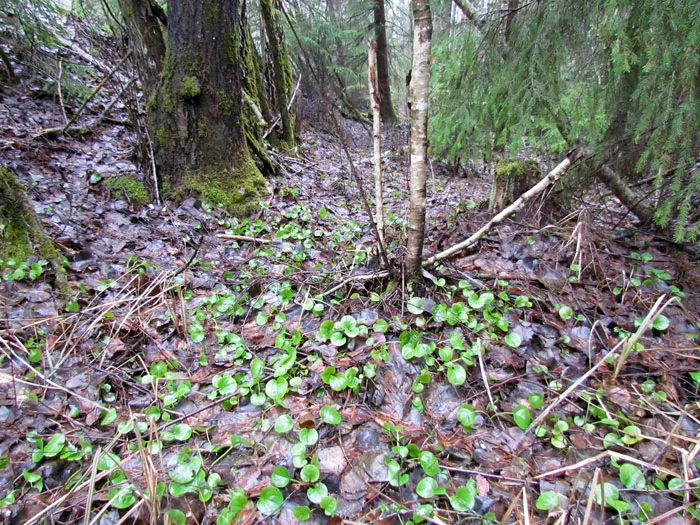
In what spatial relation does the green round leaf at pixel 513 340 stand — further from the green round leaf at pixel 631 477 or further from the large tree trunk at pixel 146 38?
the large tree trunk at pixel 146 38

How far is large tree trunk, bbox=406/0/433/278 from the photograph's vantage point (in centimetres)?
172

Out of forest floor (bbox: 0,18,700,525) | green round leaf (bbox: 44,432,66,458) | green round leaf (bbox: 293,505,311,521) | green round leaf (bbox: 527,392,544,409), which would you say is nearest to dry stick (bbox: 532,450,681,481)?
forest floor (bbox: 0,18,700,525)

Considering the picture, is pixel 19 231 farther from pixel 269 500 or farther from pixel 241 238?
pixel 269 500

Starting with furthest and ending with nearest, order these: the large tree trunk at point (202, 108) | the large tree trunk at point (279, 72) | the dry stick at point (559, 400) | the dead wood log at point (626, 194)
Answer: the large tree trunk at point (279, 72) < the large tree trunk at point (202, 108) < the dead wood log at point (626, 194) < the dry stick at point (559, 400)

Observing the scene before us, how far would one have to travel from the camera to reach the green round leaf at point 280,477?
4.49 feet

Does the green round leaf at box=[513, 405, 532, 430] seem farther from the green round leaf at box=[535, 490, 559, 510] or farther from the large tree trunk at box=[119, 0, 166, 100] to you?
the large tree trunk at box=[119, 0, 166, 100]

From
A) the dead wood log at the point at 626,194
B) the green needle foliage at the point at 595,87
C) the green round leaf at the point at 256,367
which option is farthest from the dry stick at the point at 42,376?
the dead wood log at the point at 626,194

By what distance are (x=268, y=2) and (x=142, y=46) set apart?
309 centimetres

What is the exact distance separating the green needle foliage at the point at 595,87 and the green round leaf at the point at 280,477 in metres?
2.40

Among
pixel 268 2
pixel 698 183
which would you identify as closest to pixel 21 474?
pixel 698 183

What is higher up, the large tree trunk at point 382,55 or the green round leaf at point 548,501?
the large tree trunk at point 382,55

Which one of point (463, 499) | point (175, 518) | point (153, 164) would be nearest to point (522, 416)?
point (463, 499)

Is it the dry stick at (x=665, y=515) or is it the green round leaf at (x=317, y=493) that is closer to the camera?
the dry stick at (x=665, y=515)

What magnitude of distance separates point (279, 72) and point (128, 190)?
394 cm
